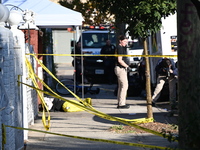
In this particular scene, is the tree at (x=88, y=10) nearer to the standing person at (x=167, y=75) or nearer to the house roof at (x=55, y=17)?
the house roof at (x=55, y=17)

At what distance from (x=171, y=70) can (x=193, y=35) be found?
8.14 meters

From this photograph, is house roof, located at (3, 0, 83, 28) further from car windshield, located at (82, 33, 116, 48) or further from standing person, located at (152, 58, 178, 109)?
car windshield, located at (82, 33, 116, 48)

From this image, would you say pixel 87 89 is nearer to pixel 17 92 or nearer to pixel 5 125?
pixel 17 92

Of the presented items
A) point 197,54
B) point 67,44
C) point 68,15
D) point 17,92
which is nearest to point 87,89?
point 68,15

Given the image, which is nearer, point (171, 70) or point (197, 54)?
point (197, 54)

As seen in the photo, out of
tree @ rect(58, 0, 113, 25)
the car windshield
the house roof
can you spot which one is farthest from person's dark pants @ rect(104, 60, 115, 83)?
the house roof

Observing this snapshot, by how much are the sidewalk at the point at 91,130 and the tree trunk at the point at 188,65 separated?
4.64ft

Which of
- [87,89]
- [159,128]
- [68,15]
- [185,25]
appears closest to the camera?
[185,25]

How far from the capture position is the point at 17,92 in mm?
7582

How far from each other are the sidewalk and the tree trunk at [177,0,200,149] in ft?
4.64

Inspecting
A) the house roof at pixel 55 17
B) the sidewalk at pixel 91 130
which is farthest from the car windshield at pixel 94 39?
the house roof at pixel 55 17

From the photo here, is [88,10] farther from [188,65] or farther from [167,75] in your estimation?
[188,65]

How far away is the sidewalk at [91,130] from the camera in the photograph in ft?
26.6

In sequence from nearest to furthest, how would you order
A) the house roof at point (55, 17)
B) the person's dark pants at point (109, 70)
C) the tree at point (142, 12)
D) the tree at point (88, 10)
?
the tree at point (142, 12), the house roof at point (55, 17), the person's dark pants at point (109, 70), the tree at point (88, 10)
